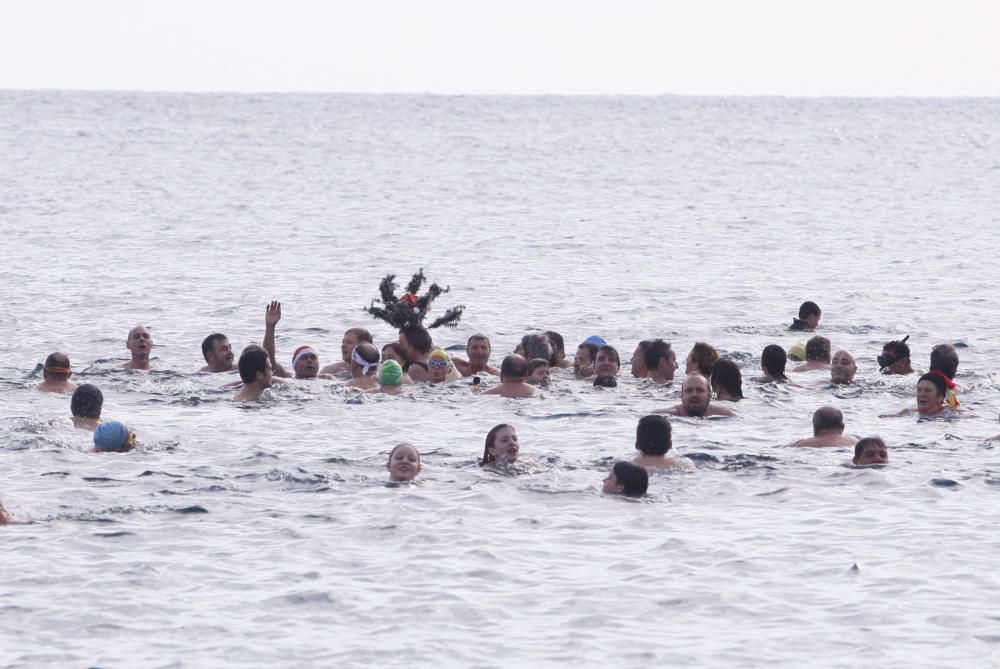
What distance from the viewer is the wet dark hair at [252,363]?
886 inches

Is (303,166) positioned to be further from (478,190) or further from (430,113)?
(430,113)

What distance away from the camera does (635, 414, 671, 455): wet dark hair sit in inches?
717

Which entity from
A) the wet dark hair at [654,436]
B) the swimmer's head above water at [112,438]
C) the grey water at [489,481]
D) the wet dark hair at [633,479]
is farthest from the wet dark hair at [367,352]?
the wet dark hair at [633,479]

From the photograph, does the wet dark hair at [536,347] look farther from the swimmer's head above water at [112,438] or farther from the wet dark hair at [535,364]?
the swimmer's head above water at [112,438]

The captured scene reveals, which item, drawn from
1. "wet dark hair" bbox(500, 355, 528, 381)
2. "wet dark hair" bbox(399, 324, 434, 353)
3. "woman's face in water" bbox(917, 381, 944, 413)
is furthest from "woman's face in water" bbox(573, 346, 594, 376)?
"woman's face in water" bbox(917, 381, 944, 413)

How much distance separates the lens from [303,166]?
93188 mm

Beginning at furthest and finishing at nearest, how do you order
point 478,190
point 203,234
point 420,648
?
point 478,190
point 203,234
point 420,648

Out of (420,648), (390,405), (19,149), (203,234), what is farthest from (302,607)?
(19,149)

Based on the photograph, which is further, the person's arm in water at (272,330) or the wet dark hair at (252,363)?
the person's arm in water at (272,330)

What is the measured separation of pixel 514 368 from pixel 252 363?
362 centimetres

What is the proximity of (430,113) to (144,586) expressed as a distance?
158 m

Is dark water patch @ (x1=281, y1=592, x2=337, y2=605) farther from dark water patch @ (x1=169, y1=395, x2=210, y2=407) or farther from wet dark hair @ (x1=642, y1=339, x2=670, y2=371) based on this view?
wet dark hair @ (x1=642, y1=339, x2=670, y2=371)

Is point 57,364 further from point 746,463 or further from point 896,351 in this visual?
point 896,351

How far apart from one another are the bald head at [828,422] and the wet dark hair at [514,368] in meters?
4.76
